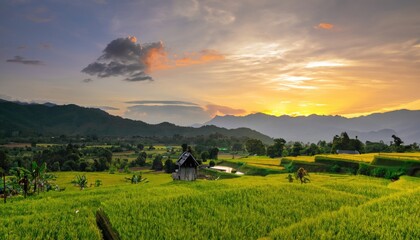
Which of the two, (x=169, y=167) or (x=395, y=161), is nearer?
(x=395, y=161)

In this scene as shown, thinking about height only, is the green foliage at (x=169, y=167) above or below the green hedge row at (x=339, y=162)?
below

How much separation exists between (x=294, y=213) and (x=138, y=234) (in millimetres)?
9501

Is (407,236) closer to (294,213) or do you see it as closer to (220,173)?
(294,213)

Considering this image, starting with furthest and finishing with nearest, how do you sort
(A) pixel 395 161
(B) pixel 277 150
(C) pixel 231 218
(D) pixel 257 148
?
(D) pixel 257 148, (B) pixel 277 150, (A) pixel 395 161, (C) pixel 231 218

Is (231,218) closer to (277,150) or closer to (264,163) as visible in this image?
(264,163)

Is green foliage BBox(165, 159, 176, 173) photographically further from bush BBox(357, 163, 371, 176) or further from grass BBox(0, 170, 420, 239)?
grass BBox(0, 170, 420, 239)

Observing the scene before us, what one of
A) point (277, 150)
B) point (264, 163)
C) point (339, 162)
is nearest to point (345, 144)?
point (277, 150)

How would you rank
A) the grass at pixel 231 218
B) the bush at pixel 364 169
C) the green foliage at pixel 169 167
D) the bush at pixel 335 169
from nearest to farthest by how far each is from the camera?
the grass at pixel 231 218
the bush at pixel 364 169
the bush at pixel 335 169
the green foliage at pixel 169 167

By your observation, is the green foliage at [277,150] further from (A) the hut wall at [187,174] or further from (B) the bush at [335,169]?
(A) the hut wall at [187,174]

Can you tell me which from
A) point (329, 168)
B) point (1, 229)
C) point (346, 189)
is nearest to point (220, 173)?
point (329, 168)

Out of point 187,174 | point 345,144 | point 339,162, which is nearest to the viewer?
point 187,174

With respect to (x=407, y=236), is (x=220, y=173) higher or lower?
lower

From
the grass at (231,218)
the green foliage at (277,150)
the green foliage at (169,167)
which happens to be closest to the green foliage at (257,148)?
the green foliage at (277,150)

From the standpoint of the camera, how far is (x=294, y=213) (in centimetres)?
1842
